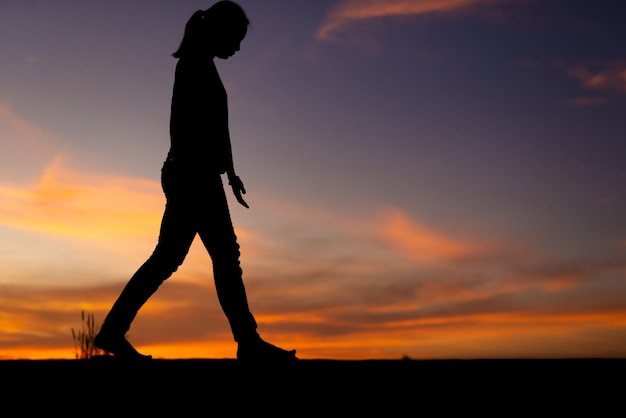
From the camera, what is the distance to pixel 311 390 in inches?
163

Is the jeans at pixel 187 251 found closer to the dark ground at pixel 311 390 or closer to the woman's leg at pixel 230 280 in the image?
the woman's leg at pixel 230 280

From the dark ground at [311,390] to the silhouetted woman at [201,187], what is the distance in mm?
537

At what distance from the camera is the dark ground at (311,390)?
386 centimetres

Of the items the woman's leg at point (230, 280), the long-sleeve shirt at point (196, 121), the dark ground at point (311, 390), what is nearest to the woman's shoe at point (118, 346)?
the dark ground at point (311, 390)

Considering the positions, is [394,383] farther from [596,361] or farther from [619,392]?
[596,361]

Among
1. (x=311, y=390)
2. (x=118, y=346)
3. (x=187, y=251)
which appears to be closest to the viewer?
(x=311, y=390)

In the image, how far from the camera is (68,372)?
4.63 m

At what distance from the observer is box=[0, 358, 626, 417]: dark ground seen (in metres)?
3.86

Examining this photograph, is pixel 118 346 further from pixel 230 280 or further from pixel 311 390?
pixel 311 390

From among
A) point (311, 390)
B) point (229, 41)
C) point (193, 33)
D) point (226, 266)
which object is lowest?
point (311, 390)

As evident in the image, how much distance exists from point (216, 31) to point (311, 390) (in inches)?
104

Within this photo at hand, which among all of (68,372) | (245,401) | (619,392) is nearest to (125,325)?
(68,372)

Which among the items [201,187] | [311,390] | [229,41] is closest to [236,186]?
[201,187]

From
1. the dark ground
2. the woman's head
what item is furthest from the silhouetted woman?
the dark ground
